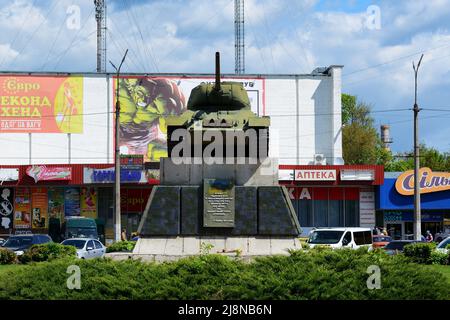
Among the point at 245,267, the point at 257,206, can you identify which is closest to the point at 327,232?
the point at 257,206

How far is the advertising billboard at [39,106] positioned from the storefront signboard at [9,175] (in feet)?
Result: 15.6

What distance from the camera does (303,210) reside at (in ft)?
161

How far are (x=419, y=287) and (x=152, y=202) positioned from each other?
7.61m

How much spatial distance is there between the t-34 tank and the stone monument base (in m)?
0.07

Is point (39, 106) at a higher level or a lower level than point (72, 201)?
higher

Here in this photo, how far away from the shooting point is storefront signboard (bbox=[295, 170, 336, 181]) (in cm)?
4794

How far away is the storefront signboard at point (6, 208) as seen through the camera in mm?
48188

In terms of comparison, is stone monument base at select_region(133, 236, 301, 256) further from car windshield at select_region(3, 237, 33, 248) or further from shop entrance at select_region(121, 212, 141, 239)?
shop entrance at select_region(121, 212, 141, 239)

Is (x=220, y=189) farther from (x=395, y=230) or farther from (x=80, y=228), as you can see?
(x=395, y=230)

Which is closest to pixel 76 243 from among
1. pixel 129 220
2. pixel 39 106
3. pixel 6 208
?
pixel 129 220

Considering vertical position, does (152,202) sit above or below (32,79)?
below

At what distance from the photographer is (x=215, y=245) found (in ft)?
56.0

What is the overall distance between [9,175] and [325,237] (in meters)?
25.5
